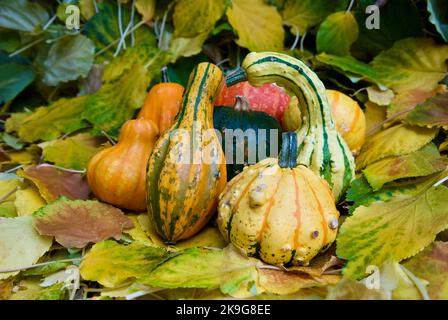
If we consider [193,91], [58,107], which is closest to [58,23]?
[58,107]

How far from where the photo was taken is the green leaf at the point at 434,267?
739 mm

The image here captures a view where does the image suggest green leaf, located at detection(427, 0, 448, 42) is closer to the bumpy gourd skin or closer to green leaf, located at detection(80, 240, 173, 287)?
the bumpy gourd skin

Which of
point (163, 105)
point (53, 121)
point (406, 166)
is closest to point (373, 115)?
point (406, 166)

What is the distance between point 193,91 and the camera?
38.6 inches

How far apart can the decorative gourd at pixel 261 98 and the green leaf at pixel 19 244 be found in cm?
50

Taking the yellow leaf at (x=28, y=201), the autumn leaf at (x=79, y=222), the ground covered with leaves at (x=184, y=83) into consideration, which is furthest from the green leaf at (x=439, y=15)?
the yellow leaf at (x=28, y=201)

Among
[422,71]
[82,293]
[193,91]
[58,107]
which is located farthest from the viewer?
[58,107]

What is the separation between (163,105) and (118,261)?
434mm

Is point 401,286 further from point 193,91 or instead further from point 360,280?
point 193,91

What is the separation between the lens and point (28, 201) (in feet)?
3.44

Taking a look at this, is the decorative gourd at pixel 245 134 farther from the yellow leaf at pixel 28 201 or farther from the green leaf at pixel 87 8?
the green leaf at pixel 87 8

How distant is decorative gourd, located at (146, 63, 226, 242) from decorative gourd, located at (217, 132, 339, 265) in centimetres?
6

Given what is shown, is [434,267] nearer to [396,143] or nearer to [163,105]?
[396,143]
